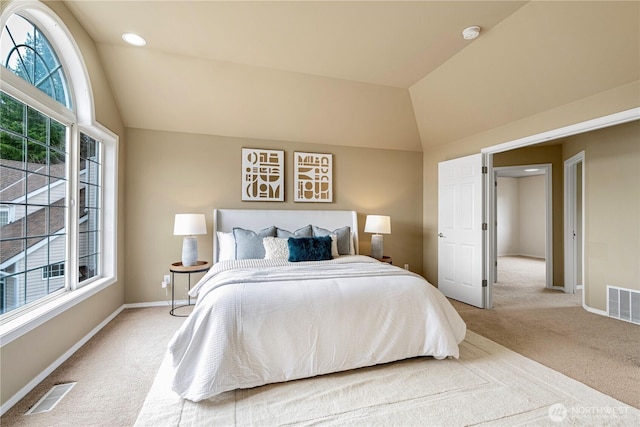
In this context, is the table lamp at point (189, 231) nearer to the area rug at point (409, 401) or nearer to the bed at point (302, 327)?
the bed at point (302, 327)

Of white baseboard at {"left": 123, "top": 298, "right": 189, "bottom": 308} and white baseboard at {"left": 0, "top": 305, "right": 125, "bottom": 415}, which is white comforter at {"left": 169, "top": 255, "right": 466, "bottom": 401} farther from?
white baseboard at {"left": 123, "top": 298, "right": 189, "bottom": 308}

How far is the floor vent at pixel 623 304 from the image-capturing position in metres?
3.36

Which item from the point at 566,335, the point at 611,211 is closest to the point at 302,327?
the point at 566,335

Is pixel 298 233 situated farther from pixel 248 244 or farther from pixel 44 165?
pixel 44 165

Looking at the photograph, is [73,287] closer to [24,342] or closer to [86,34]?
[24,342]

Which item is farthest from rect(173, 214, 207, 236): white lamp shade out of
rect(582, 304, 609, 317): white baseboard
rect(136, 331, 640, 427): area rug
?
rect(582, 304, 609, 317): white baseboard

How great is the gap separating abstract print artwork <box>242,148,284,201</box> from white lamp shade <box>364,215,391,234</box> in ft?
4.28

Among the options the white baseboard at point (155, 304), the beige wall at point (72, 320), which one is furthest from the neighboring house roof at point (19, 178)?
the white baseboard at point (155, 304)

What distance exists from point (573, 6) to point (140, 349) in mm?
4476

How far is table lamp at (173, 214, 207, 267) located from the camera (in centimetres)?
350

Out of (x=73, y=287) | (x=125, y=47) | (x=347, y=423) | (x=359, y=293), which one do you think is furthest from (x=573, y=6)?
(x=73, y=287)

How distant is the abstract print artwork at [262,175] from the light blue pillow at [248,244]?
0.66 meters

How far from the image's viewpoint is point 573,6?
2.31 metres

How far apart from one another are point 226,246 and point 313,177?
1.60 m
